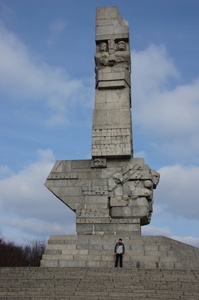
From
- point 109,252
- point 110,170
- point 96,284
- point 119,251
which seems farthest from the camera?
point 110,170

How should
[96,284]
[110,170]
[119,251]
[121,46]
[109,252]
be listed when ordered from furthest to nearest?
[121,46]
[110,170]
[109,252]
[119,251]
[96,284]

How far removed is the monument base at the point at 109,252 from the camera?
13.4 metres

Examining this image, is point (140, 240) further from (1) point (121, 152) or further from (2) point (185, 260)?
(1) point (121, 152)

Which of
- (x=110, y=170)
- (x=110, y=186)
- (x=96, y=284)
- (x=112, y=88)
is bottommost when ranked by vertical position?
(x=96, y=284)

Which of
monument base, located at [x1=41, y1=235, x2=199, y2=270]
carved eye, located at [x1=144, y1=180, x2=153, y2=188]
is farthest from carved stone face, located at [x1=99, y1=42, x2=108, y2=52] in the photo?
monument base, located at [x1=41, y1=235, x2=199, y2=270]

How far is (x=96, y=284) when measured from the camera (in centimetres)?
1033

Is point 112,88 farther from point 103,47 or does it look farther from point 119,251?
point 119,251

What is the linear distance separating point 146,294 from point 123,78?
10325mm

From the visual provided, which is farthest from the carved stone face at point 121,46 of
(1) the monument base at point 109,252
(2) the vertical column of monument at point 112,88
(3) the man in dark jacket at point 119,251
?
(3) the man in dark jacket at point 119,251

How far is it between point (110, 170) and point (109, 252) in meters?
3.70

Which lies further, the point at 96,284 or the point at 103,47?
the point at 103,47

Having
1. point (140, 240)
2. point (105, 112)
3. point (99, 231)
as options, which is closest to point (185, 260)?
point (140, 240)

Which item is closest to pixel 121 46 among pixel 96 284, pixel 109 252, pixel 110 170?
pixel 110 170

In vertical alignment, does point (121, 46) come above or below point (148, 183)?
above
